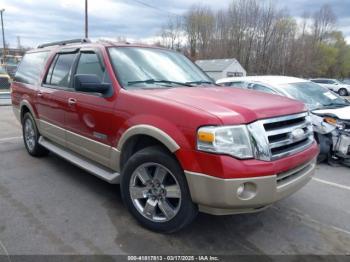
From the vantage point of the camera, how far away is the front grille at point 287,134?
2879 mm

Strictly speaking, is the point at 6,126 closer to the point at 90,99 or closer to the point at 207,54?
the point at 90,99

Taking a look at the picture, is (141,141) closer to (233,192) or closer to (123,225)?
(123,225)

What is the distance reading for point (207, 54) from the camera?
2422 inches

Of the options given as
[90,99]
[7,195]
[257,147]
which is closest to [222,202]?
[257,147]

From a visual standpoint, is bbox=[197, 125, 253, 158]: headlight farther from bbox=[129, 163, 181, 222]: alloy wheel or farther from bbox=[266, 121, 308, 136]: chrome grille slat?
bbox=[129, 163, 181, 222]: alloy wheel

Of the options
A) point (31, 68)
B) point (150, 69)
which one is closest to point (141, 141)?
point (150, 69)

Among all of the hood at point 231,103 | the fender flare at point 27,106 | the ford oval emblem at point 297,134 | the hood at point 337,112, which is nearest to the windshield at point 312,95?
the hood at point 337,112

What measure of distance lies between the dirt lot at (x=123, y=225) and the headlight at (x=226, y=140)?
3.25 feet

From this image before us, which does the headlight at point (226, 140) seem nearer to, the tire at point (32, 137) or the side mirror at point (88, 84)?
the side mirror at point (88, 84)

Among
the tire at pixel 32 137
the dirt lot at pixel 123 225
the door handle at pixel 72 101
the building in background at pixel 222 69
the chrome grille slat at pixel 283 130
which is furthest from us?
the building in background at pixel 222 69

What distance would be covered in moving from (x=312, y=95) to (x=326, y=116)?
1171 millimetres

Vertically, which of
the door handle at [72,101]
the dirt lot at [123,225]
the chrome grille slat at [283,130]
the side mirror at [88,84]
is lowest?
the dirt lot at [123,225]

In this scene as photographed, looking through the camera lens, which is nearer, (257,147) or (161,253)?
(257,147)

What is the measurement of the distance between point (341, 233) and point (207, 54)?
60.3 meters
